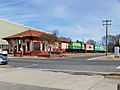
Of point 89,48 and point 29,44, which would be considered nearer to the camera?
point 29,44

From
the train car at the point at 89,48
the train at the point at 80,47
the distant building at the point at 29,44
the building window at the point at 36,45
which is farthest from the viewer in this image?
the train car at the point at 89,48

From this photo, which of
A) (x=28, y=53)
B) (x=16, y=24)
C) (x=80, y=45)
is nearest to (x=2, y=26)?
→ (x=16, y=24)

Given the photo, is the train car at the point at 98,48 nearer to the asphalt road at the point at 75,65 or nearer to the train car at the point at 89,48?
→ the train car at the point at 89,48

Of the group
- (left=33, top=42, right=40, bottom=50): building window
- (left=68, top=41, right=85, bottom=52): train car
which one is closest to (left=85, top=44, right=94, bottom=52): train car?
(left=68, top=41, right=85, bottom=52): train car

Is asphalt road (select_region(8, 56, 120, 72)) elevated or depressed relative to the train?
depressed

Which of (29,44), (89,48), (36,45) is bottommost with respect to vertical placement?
(89,48)

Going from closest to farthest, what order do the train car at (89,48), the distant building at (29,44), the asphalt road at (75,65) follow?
the asphalt road at (75,65)
the distant building at (29,44)
the train car at (89,48)

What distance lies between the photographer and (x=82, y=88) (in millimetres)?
11250

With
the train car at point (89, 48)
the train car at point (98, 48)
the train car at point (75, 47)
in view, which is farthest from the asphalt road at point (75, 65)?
the train car at point (98, 48)

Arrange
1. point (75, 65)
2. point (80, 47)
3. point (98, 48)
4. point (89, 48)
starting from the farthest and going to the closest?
1. point (98, 48)
2. point (89, 48)
3. point (80, 47)
4. point (75, 65)

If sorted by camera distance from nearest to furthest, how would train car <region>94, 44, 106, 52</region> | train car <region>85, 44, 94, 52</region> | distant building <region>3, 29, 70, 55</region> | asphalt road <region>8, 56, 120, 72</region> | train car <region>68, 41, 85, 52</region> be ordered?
1. asphalt road <region>8, 56, 120, 72</region>
2. distant building <region>3, 29, 70, 55</region>
3. train car <region>68, 41, 85, 52</region>
4. train car <region>85, 44, 94, 52</region>
5. train car <region>94, 44, 106, 52</region>

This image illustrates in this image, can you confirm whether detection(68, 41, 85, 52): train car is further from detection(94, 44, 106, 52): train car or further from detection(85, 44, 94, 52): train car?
detection(94, 44, 106, 52): train car

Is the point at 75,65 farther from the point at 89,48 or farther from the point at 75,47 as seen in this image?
the point at 89,48

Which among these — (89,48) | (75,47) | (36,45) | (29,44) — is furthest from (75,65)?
(89,48)
